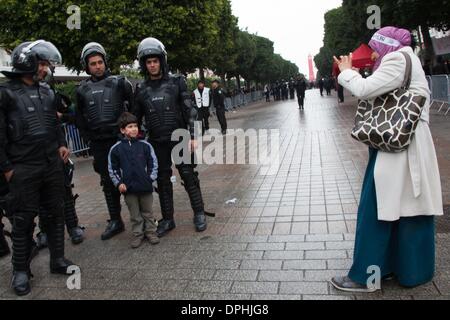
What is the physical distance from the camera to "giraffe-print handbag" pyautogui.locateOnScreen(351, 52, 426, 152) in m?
3.27

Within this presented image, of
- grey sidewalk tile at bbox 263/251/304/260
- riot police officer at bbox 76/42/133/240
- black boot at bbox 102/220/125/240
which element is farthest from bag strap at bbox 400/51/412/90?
black boot at bbox 102/220/125/240

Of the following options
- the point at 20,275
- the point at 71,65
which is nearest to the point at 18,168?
the point at 20,275

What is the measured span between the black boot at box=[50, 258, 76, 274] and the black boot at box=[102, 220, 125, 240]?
0.97m

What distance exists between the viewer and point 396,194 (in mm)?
3354

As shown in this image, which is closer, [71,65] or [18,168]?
[18,168]

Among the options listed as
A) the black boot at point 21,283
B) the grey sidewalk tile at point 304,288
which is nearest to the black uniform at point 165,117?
the black boot at point 21,283

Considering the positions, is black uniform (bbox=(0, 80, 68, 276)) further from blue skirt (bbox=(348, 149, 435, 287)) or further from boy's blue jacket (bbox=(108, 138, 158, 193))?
blue skirt (bbox=(348, 149, 435, 287))

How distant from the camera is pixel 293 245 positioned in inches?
182

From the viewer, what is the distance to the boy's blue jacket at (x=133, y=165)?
488 centimetres

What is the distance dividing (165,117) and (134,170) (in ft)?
2.22

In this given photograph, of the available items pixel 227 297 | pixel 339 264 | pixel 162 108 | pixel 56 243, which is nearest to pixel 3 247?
pixel 56 243

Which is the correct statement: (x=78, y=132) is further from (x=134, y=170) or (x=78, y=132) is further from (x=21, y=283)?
(x=21, y=283)

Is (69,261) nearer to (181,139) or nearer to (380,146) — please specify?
(181,139)
